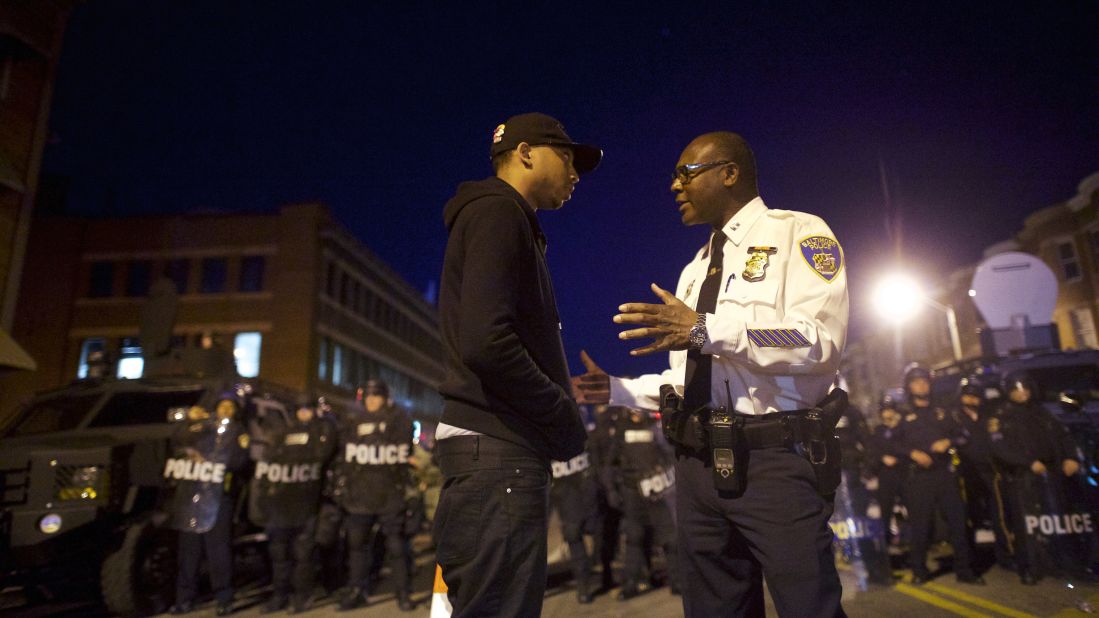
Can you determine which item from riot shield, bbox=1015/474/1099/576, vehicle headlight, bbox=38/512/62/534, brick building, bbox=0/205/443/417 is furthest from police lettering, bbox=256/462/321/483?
brick building, bbox=0/205/443/417

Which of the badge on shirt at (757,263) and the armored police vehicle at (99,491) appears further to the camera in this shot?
the armored police vehicle at (99,491)

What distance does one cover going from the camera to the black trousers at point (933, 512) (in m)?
7.27

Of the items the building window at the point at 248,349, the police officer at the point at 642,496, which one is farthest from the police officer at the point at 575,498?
the building window at the point at 248,349

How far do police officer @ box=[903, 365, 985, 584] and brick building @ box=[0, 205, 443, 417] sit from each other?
23565 millimetres

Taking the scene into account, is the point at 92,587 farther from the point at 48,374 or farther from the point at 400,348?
the point at 400,348

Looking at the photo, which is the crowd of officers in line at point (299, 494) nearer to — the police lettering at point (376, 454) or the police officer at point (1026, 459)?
the police lettering at point (376, 454)

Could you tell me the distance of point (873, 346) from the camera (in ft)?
175

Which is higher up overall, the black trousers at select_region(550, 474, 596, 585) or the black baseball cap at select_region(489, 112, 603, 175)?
the black baseball cap at select_region(489, 112, 603, 175)

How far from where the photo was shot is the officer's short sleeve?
7.69 feet

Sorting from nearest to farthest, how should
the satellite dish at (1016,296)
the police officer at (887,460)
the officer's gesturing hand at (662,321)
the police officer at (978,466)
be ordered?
1. the officer's gesturing hand at (662,321)
2. the police officer at (978,466)
3. the police officer at (887,460)
4. the satellite dish at (1016,296)

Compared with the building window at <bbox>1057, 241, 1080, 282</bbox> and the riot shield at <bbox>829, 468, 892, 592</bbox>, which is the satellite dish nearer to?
the riot shield at <bbox>829, 468, 892, 592</bbox>

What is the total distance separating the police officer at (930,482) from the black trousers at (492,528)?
707cm

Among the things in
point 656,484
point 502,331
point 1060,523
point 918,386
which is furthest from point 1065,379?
point 502,331

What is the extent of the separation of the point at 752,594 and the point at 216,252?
30.3 meters
